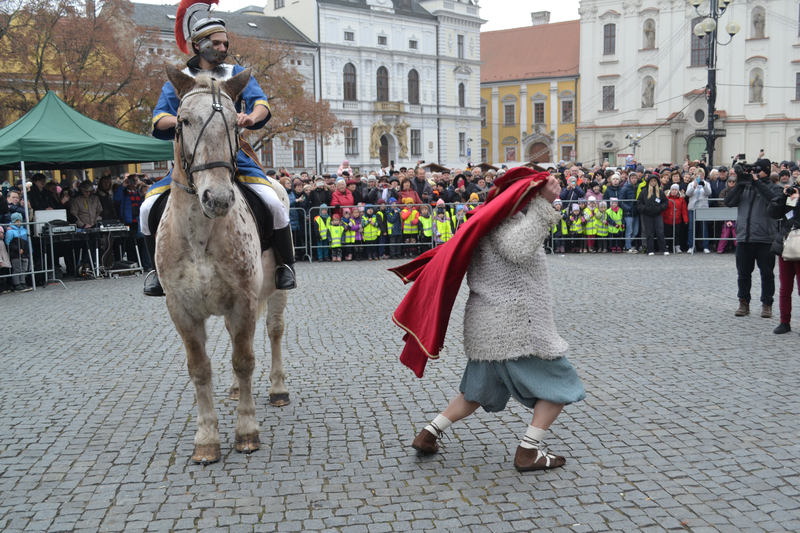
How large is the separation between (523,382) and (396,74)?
66.7m

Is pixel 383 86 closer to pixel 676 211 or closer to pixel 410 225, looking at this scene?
pixel 410 225

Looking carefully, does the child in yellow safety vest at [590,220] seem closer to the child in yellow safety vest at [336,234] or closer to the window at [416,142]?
the child in yellow safety vest at [336,234]

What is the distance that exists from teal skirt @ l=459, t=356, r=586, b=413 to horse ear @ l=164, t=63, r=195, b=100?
255cm

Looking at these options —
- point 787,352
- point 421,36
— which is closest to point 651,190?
point 787,352

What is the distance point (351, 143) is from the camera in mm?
66125

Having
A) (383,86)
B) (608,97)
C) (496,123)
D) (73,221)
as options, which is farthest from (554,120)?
(73,221)

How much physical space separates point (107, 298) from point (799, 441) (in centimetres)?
1110

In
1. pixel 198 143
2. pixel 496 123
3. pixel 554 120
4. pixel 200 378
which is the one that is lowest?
pixel 200 378

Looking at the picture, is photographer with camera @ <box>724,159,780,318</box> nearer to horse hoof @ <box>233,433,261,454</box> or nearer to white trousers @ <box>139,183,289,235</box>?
white trousers @ <box>139,183,289,235</box>

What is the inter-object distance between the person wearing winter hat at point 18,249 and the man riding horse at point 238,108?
389 inches

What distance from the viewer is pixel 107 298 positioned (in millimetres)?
12906

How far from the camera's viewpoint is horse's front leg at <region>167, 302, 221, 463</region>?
5027 mm

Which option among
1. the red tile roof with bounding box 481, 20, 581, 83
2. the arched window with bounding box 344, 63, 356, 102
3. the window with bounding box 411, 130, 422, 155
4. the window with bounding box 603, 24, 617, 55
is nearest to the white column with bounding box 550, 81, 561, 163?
the red tile roof with bounding box 481, 20, 581, 83

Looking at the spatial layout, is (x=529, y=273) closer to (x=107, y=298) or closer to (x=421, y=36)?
(x=107, y=298)
